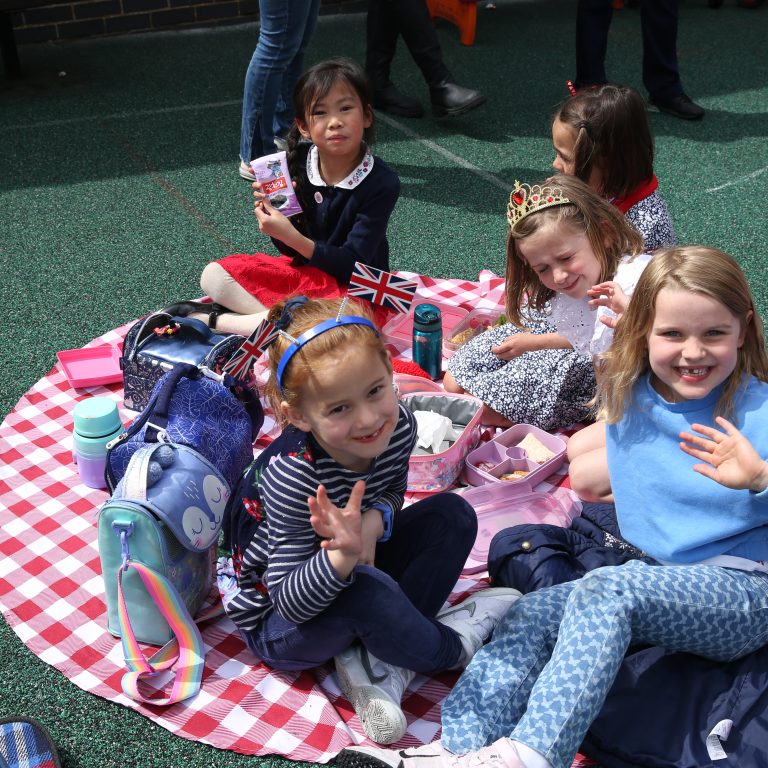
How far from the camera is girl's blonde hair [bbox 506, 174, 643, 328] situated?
2533 mm

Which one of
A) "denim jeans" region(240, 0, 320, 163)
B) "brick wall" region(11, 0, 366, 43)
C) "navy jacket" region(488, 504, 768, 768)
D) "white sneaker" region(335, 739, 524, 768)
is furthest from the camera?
"brick wall" region(11, 0, 366, 43)

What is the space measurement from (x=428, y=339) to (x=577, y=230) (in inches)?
27.7

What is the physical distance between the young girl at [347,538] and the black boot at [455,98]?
3.53 meters

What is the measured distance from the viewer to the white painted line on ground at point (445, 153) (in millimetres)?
4644

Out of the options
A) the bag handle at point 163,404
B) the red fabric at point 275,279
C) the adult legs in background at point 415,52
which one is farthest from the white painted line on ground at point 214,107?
the bag handle at point 163,404

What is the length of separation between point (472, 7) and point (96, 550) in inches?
203

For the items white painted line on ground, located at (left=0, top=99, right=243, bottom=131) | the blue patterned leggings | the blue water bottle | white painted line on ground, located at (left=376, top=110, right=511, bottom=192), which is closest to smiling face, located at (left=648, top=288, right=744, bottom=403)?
the blue patterned leggings

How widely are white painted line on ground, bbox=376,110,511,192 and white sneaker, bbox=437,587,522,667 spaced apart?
2834 millimetres

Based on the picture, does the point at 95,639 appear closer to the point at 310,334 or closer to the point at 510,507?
the point at 310,334

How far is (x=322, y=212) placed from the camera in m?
3.31

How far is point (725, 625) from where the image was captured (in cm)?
181

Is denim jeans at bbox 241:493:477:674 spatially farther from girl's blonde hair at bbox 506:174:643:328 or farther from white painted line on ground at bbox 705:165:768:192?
white painted line on ground at bbox 705:165:768:192

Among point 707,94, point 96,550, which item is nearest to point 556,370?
point 96,550

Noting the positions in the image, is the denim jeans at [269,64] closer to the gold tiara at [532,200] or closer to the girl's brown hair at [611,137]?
the girl's brown hair at [611,137]
